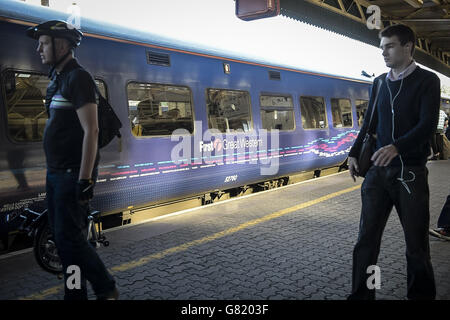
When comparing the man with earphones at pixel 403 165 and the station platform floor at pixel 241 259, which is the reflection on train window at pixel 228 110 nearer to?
the station platform floor at pixel 241 259

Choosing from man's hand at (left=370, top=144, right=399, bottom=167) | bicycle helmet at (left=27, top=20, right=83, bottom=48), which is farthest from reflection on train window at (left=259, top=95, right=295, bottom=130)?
bicycle helmet at (left=27, top=20, right=83, bottom=48)

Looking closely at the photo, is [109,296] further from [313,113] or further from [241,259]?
[313,113]

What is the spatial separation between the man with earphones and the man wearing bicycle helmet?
1817mm

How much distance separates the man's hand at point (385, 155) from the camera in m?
2.61

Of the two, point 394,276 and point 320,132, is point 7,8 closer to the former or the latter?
point 394,276

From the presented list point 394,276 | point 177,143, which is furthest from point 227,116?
point 394,276

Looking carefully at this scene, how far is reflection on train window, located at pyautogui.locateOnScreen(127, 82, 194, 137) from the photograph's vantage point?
575 cm

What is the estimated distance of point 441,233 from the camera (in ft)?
15.2

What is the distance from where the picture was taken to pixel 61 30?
2656 millimetres

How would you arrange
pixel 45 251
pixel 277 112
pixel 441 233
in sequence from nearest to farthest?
pixel 45 251, pixel 441 233, pixel 277 112

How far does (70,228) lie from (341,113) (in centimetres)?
1004

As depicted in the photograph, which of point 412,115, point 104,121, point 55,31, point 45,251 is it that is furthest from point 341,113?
point 55,31
